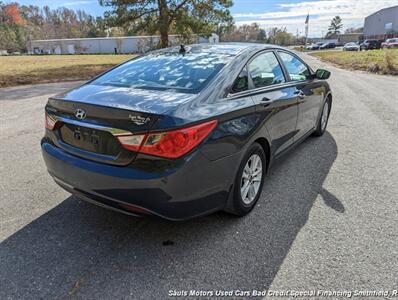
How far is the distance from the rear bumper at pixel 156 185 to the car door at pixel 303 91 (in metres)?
1.83

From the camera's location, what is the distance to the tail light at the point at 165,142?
7.27 feet

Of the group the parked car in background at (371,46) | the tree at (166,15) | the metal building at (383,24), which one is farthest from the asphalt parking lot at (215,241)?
the metal building at (383,24)

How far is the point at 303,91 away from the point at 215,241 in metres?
2.46

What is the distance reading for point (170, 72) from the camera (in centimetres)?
310

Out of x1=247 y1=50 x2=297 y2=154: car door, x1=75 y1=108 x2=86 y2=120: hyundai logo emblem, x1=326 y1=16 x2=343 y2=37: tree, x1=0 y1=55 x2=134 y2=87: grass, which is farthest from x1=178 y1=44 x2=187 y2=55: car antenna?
x1=326 y1=16 x2=343 y2=37: tree

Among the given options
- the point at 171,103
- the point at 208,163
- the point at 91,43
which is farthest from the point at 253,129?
the point at 91,43

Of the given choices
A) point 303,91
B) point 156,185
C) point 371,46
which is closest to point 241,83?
point 156,185

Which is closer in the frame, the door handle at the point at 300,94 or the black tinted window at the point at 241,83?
the black tinted window at the point at 241,83

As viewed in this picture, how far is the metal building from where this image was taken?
248ft

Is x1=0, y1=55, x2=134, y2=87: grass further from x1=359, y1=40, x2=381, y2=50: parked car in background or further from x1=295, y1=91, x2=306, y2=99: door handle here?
x1=359, y1=40, x2=381, y2=50: parked car in background

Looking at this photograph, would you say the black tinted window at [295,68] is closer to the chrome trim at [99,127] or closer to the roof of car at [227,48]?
the roof of car at [227,48]

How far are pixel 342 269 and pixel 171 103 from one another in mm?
1781

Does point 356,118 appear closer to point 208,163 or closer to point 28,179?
point 208,163

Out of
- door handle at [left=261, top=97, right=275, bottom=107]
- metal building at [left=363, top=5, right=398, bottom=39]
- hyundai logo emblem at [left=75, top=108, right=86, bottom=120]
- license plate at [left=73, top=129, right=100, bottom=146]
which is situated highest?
metal building at [left=363, top=5, right=398, bottom=39]
